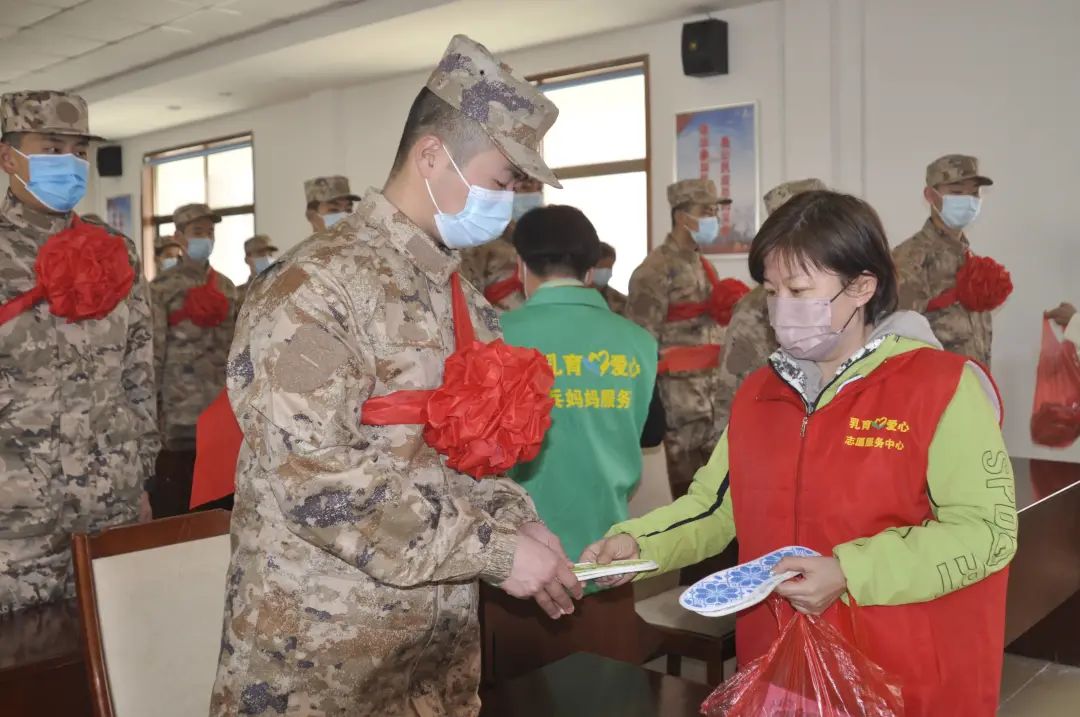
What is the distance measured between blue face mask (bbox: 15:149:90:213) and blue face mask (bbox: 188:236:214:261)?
386 cm

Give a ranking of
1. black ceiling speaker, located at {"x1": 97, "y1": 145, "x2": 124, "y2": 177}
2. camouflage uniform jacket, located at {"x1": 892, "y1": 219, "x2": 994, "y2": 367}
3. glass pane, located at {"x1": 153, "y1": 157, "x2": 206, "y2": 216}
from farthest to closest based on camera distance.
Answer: black ceiling speaker, located at {"x1": 97, "y1": 145, "x2": 124, "y2": 177}
glass pane, located at {"x1": 153, "y1": 157, "x2": 206, "y2": 216}
camouflage uniform jacket, located at {"x1": 892, "y1": 219, "x2": 994, "y2": 367}

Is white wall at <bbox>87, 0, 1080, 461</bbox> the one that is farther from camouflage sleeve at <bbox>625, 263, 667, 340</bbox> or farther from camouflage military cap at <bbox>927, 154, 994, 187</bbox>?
camouflage sleeve at <bbox>625, 263, 667, 340</bbox>

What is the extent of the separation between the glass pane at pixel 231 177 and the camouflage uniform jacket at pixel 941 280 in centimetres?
805

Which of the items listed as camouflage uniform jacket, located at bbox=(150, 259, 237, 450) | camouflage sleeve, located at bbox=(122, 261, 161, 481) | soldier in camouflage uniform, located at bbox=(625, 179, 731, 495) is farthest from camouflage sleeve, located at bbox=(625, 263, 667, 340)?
camouflage sleeve, located at bbox=(122, 261, 161, 481)

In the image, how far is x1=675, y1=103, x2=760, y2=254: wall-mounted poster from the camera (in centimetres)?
687

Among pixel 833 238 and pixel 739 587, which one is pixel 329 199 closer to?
pixel 833 238

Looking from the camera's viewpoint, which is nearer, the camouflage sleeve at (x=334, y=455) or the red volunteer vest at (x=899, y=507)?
the camouflage sleeve at (x=334, y=455)

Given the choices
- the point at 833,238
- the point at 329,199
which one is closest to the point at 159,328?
the point at 329,199

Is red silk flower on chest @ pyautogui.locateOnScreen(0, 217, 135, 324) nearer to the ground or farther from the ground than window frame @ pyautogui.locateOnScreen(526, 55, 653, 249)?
nearer to the ground

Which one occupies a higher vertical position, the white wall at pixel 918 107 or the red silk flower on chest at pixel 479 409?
the white wall at pixel 918 107

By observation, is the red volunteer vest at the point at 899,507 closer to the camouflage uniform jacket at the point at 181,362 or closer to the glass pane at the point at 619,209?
the camouflage uniform jacket at the point at 181,362

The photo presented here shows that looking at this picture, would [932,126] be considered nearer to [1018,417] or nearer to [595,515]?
[1018,417]

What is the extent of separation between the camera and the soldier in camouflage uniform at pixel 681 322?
5.12 metres

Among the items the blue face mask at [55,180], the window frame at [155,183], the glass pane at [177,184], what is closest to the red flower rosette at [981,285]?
the blue face mask at [55,180]
